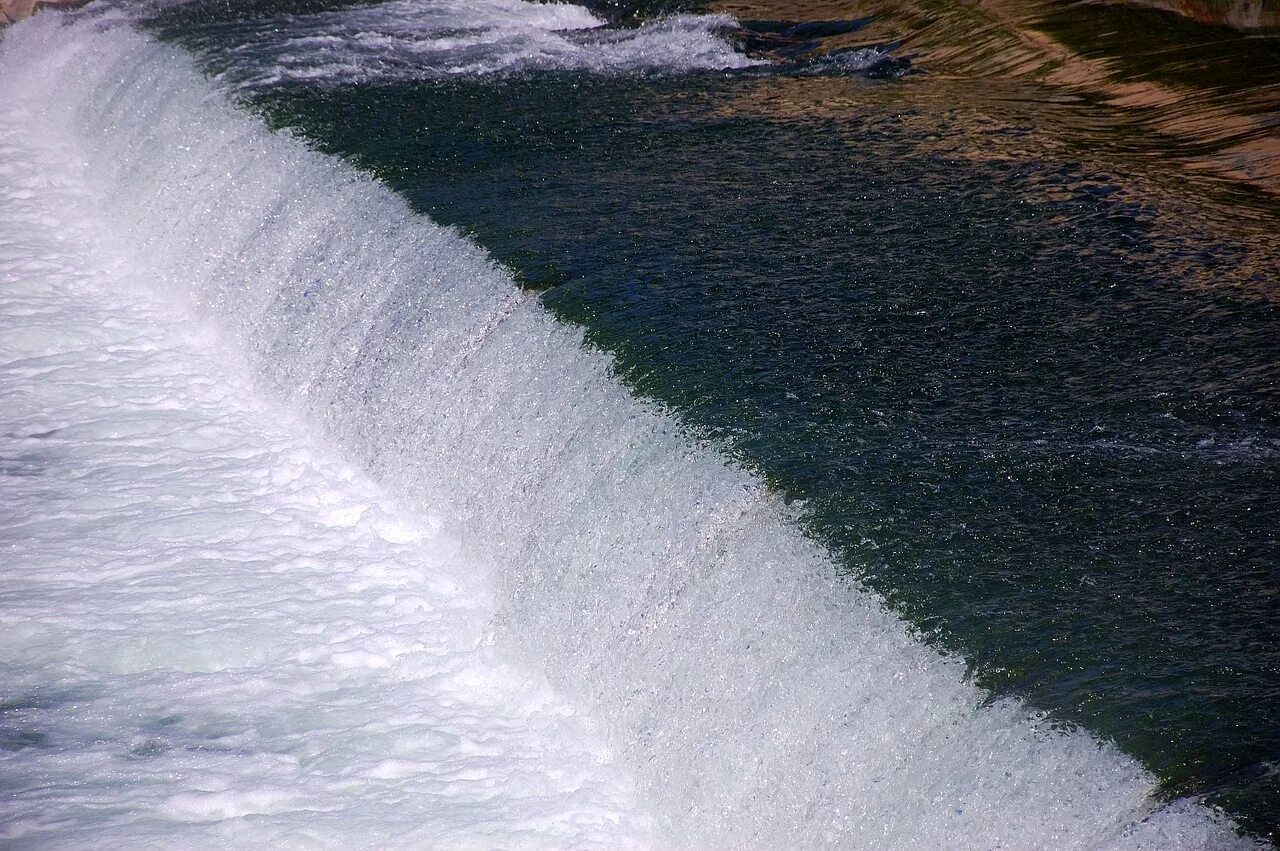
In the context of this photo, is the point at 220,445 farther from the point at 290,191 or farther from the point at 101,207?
the point at 101,207

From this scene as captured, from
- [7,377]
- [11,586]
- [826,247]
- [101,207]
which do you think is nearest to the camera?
[11,586]

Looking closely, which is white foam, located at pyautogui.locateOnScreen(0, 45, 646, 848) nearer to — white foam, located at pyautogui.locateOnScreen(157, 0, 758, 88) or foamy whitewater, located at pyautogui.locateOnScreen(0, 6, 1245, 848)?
foamy whitewater, located at pyautogui.locateOnScreen(0, 6, 1245, 848)

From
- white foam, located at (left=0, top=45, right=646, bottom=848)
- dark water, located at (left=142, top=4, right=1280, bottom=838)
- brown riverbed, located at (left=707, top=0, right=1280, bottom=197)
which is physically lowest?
white foam, located at (left=0, top=45, right=646, bottom=848)

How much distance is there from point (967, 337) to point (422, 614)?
250 centimetres

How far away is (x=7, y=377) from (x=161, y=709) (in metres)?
3.13

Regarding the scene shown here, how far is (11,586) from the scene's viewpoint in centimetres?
480

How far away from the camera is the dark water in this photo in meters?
3.34

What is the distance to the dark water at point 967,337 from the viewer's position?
3.34 meters

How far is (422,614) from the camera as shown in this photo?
4.82 meters

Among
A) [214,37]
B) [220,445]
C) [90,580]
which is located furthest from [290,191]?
[214,37]

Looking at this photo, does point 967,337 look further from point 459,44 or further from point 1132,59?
point 459,44

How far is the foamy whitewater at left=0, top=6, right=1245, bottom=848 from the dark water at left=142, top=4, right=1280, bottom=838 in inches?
8.0

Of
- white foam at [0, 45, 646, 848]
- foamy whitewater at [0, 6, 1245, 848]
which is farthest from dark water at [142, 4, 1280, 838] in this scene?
white foam at [0, 45, 646, 848]

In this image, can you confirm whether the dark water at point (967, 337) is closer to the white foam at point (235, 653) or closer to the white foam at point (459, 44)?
the white foam at point (459, 44)
